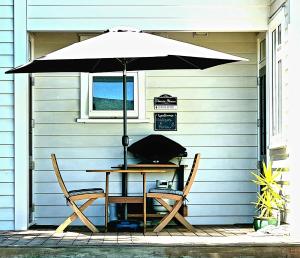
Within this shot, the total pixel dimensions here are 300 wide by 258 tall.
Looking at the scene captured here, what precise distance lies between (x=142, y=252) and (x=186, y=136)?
2.69 meters

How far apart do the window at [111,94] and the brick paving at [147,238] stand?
158 cm

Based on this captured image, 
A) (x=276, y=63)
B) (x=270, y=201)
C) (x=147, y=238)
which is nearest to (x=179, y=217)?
(x=147, y=238)

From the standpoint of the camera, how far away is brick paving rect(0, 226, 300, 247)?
623cm

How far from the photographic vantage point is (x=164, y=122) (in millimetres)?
Result: 8484

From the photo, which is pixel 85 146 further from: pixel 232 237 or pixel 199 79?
pixel 232 237

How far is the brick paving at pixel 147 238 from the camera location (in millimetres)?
6230

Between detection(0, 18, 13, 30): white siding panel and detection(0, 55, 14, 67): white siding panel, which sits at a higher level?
detection(0, 18, 13, 30): white siding panel

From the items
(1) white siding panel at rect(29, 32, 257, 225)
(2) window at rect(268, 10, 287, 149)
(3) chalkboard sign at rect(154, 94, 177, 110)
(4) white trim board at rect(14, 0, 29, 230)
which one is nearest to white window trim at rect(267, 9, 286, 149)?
(2) window at rect(268, 10, 287, 149)

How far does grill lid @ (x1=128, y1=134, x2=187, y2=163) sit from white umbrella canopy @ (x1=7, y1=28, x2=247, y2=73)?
3.12ft

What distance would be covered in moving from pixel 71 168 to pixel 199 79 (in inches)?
76.7

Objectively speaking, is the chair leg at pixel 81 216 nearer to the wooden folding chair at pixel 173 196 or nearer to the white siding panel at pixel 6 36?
the wooden folding chair at pixel 173 196

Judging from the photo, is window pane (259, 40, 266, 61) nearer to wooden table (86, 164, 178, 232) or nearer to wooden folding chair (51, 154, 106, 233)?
wooden table (86, 164, 178, 232)

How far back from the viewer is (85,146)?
8.46 meters

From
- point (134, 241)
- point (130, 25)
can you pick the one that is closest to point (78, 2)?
point (130, 25)
